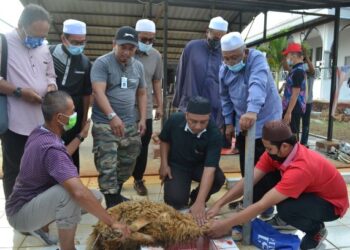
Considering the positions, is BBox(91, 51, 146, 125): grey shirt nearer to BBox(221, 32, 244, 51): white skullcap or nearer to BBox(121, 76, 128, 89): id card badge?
BBox(121, 76, 128, 89): id card badge

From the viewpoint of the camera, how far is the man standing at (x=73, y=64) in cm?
340

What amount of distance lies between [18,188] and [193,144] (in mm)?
1591

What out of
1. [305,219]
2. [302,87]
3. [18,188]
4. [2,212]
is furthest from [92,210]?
[302,87]

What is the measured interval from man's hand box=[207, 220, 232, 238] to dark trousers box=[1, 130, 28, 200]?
1.65 meters

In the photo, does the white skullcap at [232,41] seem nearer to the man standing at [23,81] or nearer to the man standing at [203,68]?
the man standing at [203,68]

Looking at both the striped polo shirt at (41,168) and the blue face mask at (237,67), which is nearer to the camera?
the striped polo shirt at (41,168)

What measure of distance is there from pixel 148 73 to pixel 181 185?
144 centimetres

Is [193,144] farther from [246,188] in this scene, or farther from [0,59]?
[0,59]

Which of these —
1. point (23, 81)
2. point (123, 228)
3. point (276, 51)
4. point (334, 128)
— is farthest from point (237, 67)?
point (276, 51)

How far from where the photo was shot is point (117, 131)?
3.40 metres

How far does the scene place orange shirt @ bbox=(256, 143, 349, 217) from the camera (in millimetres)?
2581

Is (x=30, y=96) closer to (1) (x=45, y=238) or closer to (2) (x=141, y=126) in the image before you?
(1) (x=45, y=238)

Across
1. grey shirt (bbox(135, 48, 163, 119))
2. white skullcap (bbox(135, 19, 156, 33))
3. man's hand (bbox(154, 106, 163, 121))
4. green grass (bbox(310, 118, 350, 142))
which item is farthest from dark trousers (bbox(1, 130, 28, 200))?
green grass (bbox(310, 118, 350, 142))

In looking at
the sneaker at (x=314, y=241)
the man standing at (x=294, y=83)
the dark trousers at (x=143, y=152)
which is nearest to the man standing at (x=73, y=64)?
the dark trousers at (x=143, y=152)
